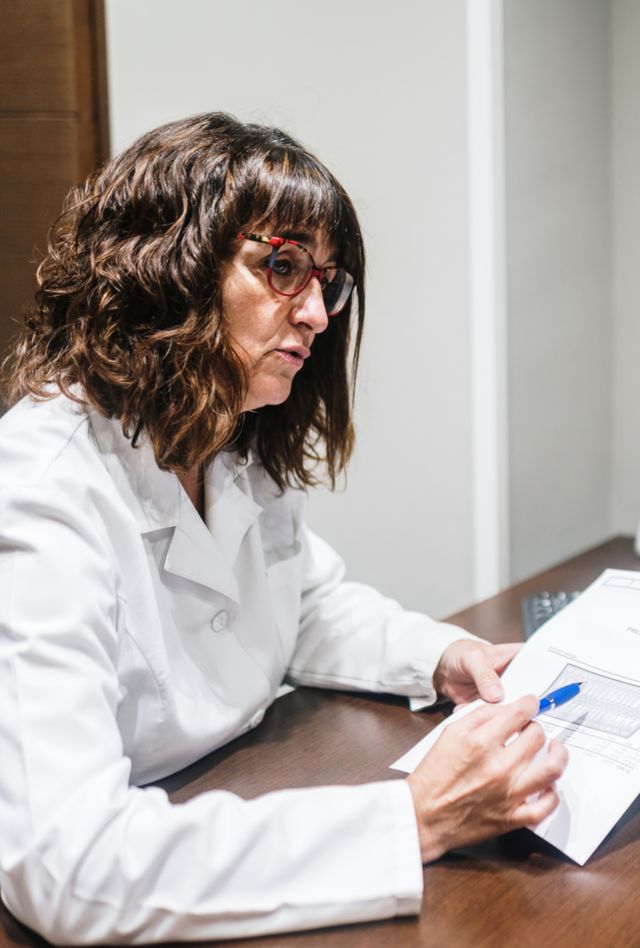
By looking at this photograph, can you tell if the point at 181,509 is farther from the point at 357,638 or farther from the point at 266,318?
the point at 357,638

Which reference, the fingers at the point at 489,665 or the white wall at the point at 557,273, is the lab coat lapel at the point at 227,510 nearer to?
the fingers at the point at 489,665

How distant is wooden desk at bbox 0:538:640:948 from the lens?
773 millimetres

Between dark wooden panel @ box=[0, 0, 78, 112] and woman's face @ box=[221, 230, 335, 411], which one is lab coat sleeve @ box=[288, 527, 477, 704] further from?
dark wooden panel @ box=[0, 0, 78, 112]

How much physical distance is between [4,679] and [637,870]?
58 cm

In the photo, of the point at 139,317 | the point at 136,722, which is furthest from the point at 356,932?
the point at 139,317

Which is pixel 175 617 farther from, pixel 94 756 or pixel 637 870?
pixel 637 870

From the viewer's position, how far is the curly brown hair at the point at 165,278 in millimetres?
1010

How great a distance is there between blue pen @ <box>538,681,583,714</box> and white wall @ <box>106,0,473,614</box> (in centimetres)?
90

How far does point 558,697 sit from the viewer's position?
102 centimetres

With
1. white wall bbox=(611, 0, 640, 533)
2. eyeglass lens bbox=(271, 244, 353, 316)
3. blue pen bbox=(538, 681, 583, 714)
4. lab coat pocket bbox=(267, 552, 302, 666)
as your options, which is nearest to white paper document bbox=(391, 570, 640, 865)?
blue pen bbox=(538, 681, 583, 714)

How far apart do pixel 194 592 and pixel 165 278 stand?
0.35 m

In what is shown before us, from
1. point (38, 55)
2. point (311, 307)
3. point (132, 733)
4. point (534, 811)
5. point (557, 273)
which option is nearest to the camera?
point (534, 811)

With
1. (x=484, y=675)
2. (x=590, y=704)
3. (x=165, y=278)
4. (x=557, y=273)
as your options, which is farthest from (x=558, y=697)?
(x=557, y=273)

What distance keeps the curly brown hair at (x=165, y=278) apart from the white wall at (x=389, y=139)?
78cm
